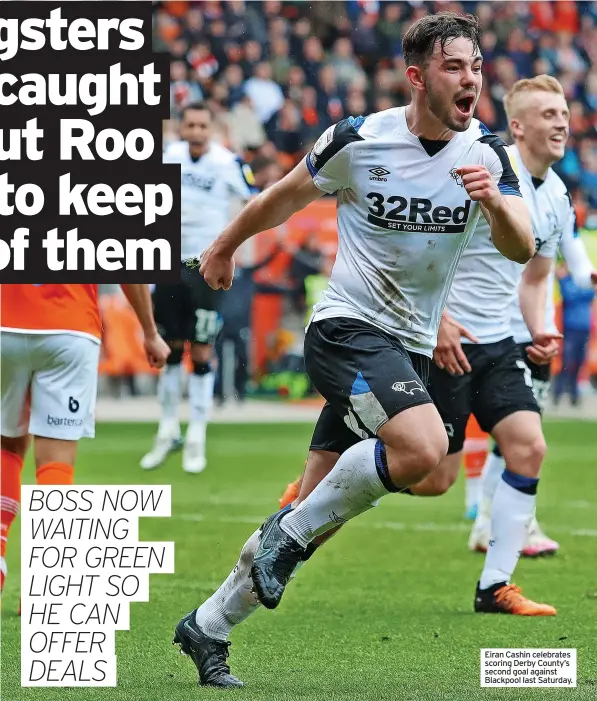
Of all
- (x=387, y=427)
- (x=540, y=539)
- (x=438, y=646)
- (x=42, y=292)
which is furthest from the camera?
(x=540, y=539)

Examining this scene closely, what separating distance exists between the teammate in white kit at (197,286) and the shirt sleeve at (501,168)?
6.25 meters

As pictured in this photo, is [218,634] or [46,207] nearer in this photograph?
[218,634]

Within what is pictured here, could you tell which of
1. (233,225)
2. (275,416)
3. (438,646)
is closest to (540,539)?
(438,646)

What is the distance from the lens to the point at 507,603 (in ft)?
20.6

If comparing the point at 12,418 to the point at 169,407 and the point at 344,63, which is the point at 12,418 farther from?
the point at 344,63

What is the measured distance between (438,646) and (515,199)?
74.0 inches

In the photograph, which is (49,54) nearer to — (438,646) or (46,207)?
(46,207)

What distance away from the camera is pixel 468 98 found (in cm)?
473

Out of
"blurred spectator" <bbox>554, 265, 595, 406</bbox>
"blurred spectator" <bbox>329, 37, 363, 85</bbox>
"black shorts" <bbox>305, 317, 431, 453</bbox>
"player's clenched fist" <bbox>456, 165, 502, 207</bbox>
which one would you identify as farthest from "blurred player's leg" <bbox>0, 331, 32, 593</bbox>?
"blurred spectator" <bbox>329, 37, 363, 85</bbox>

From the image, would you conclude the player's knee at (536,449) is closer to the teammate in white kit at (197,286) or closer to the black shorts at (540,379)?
the black shorts at (540,379)

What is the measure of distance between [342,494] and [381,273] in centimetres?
84

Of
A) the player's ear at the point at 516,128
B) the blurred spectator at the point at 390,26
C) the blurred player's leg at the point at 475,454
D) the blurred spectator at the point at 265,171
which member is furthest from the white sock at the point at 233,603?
the blurred spectator at the point at 390,26

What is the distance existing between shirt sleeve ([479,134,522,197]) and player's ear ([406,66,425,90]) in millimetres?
302

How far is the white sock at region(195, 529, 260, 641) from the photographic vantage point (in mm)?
4938
